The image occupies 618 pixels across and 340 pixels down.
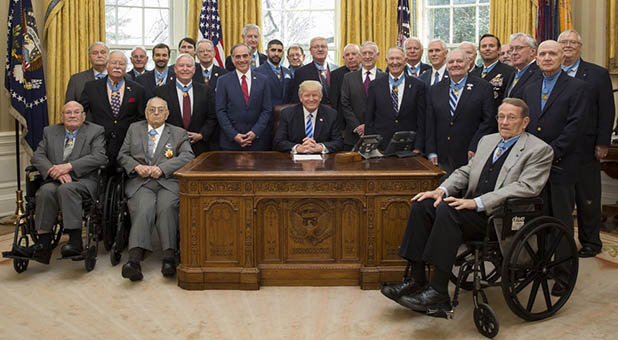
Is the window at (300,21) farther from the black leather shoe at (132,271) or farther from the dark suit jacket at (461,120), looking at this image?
the black leather shoe at (132,271)

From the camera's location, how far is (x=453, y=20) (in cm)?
929

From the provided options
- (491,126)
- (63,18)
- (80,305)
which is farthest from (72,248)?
(63,18)

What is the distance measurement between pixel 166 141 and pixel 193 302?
4.85 feet

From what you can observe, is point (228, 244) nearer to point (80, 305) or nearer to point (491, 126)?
point (80, 305)

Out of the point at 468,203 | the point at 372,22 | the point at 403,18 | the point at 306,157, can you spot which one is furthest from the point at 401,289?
the point at 372,22

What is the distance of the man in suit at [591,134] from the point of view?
16.4 feet

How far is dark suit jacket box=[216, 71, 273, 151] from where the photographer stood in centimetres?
574

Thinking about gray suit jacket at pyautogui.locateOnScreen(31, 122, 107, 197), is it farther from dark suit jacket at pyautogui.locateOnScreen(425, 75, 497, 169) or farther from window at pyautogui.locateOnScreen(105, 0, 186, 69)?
window at pyautogui.locateOnScreen(105, 0, 186, 69)

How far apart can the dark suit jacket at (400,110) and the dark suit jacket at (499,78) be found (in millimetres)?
610

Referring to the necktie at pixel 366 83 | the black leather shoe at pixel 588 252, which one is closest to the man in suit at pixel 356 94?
the necktie at pixel 366 83

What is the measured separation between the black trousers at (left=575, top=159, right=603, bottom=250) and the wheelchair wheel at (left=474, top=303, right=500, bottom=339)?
211 cm

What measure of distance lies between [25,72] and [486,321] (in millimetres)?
5535

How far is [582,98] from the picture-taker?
449 centimetres

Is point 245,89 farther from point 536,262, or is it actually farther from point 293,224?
point 536,262
